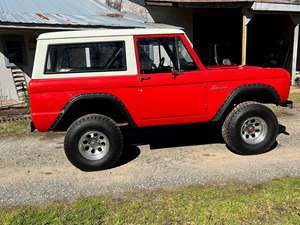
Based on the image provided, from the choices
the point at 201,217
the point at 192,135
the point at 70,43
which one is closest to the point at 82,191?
the point at 201,217

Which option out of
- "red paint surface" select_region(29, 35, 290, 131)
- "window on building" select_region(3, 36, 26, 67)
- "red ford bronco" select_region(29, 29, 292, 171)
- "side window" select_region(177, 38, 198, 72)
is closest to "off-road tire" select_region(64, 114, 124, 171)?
"red ford bronco" select_region(29, 29, 292, 171)

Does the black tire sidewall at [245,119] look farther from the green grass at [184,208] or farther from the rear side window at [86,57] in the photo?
the rear side window at [86,57]

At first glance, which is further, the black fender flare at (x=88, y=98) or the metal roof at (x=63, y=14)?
the metal roof at (x=63, y=14)

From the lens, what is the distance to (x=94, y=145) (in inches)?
203

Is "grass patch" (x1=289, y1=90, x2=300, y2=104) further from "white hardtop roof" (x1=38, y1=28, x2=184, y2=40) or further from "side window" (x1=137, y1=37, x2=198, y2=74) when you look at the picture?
"white hardtop roof" (x1=38, y1=28, x2=184, y2=40)

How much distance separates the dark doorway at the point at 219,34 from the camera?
48.7 feet

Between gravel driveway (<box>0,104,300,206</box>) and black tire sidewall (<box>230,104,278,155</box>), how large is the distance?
138 mm

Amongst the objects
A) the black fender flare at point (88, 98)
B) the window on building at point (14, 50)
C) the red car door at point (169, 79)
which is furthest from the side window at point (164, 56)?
the window on building at point (14, 50)

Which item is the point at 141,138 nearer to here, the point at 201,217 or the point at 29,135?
the point at 29,135

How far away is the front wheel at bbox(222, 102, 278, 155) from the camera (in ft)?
17.5

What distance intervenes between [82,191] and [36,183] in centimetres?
81

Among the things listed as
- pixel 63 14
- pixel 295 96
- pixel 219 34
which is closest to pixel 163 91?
pixel 295 96

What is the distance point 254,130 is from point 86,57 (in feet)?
10.1

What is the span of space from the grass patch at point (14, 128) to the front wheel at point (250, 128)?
4.73 metres
